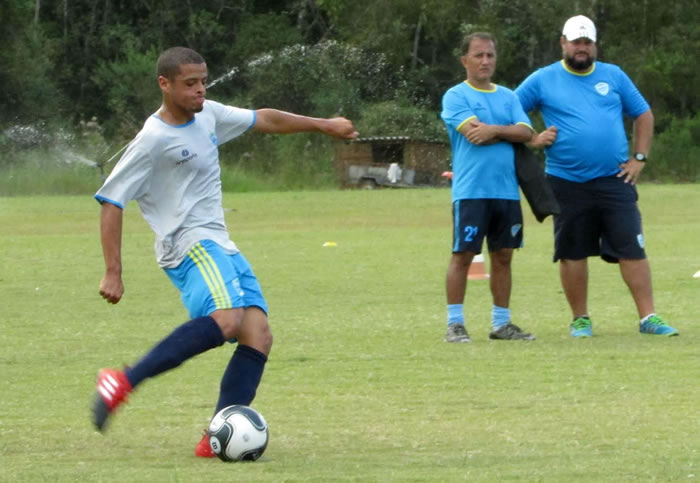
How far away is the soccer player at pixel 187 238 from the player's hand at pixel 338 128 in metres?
0.54

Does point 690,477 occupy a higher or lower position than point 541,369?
higher

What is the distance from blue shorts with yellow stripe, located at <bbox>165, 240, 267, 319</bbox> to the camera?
6.13 meters

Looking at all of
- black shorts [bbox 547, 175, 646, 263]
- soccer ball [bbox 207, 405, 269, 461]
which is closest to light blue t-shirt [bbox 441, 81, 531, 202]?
black shorts [bbox 547, 175, 646, 263]

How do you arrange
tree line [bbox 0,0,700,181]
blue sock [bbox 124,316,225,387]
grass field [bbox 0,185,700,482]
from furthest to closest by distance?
tree line [bbox 0,0,700,181]
blue sock [bbox 124,316,225,387]
grass field [bbox 0,185,700,482]

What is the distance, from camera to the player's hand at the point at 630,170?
979 centimetres

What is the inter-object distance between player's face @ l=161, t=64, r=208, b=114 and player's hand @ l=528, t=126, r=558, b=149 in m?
3.73

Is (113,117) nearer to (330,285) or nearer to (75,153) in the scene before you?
(75,153)

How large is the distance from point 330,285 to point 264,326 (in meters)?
7.84

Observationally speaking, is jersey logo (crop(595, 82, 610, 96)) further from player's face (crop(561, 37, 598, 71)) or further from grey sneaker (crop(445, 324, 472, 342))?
grey sneaker (crop(445, 324, 472, 342))

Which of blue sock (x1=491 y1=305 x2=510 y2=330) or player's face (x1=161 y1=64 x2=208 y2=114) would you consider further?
blue sock (x1=491 y1=305 x2=510 y2=330)

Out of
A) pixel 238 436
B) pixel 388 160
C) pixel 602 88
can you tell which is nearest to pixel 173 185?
pixel 238 436

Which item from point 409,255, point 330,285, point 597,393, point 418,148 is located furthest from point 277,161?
point 597,393

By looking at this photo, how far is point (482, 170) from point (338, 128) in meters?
3.01

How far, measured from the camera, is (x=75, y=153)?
4272cm
